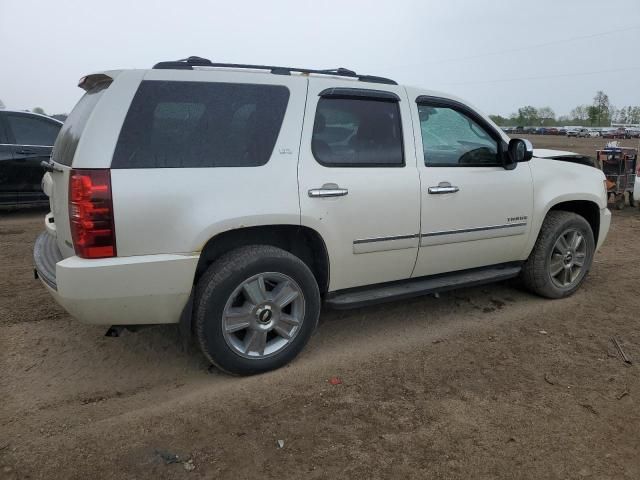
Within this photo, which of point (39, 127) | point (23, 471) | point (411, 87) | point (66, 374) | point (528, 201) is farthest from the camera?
point (39, 127)

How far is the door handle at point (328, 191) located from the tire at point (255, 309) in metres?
0.42

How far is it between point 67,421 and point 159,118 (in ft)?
5.80

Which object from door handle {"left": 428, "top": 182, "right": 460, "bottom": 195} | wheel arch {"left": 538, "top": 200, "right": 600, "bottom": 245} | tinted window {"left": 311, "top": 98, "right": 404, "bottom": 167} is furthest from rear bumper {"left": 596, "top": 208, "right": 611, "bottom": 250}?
tinted window {"left": 311, "top": 98, "right": 404, "bottom": 167}

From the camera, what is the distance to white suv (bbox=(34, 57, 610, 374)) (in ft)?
9.12

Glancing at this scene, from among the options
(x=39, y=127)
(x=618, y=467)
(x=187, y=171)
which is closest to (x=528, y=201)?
(x=618, y=467)

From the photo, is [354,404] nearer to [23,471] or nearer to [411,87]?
[23,471]

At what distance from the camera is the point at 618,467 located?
247 cm

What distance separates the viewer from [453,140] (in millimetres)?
3984

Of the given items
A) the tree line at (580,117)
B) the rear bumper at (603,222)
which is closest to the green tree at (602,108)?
the tree line at (580,117)

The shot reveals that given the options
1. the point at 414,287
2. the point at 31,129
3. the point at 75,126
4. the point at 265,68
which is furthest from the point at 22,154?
the point at 414,287

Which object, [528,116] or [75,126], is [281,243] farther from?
[528,116]

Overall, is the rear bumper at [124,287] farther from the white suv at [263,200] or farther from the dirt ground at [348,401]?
the dirt ground at [348,401]

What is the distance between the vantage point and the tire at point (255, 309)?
3.02m

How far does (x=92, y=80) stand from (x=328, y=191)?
1637mm
